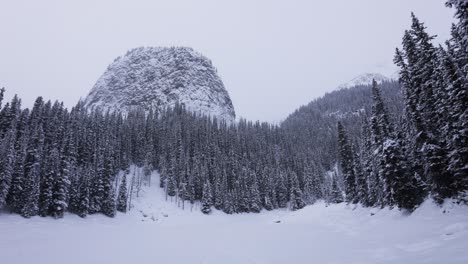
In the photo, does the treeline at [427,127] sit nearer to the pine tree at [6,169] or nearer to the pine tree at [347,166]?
the pine tree at [347,166]

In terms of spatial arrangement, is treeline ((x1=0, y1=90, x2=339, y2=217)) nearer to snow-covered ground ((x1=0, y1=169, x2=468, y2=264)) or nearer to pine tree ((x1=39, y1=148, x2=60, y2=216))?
pine tree ((x1=39, y1=148, x2=60, y2=216))

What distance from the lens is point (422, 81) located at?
98.4 ft

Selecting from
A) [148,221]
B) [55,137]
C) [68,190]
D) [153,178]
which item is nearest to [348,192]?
[148,221]

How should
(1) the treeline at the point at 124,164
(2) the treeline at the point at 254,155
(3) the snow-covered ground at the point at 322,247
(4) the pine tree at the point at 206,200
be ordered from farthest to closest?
(4) the pine tree at the point at 206,200 < (1) the treeline at the point at 124,164 < (2) the treeline at the point at 254,155 < (3) the snow-covered ground at the point at 322,247

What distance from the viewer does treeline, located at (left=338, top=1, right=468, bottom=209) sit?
2344 centimetres

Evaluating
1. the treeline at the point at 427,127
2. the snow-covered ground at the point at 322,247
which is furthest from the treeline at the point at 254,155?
the snow-covered ground at the point at 322,247

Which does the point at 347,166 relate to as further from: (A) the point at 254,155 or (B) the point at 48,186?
(A) the point at 254,155

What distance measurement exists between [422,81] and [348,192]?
3195cm

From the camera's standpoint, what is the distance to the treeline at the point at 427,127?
23.4 m

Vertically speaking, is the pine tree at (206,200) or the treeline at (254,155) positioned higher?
the treeline at (254,155)

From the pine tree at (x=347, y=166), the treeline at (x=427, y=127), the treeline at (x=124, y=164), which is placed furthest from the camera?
the pine tree at (x=347, y=166)

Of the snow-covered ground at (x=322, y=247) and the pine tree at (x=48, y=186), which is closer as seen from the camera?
the snow-covered ground at (x=322, y=247)

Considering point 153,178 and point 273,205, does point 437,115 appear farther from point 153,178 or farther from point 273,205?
point 153,178

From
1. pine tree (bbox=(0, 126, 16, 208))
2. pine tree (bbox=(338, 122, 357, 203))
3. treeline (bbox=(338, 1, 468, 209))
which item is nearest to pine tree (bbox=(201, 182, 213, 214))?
pine tree (bbox=(338, 122, 357, 203))
